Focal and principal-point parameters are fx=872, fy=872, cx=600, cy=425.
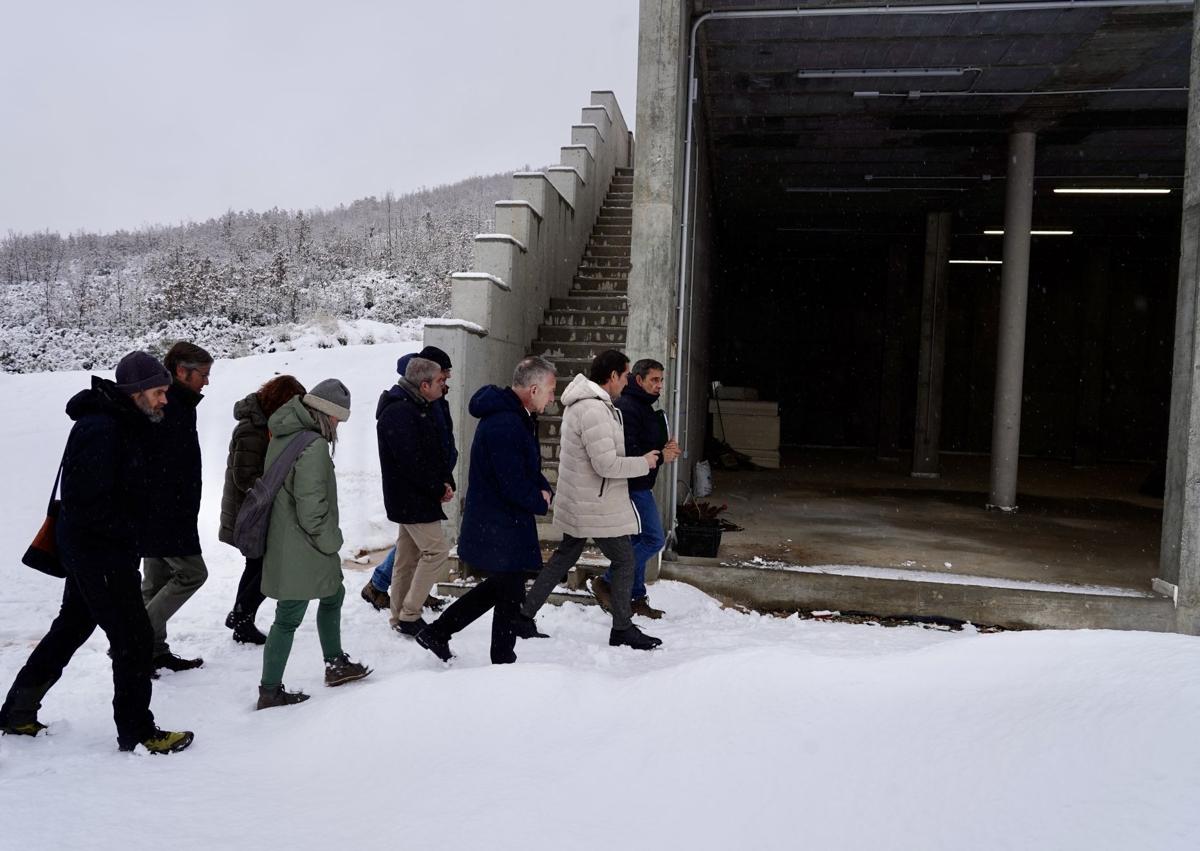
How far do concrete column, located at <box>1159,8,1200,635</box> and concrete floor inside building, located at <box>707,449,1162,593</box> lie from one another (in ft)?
1.32

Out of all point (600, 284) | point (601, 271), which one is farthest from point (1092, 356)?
point (600, 284)

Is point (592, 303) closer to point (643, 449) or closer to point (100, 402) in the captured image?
point (643, 449)

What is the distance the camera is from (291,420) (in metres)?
4.28

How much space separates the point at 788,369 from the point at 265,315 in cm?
1769

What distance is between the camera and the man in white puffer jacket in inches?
194

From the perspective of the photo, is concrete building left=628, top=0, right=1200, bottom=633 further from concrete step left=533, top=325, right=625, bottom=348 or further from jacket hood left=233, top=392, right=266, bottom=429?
jacket hood left=233, top=392, right=266, bottom=429

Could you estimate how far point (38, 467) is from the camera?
1342 centimetres

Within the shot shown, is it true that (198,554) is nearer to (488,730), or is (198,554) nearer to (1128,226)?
(488,730)

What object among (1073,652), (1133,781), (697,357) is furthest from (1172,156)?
(1133,781)

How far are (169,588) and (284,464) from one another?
1.22 m

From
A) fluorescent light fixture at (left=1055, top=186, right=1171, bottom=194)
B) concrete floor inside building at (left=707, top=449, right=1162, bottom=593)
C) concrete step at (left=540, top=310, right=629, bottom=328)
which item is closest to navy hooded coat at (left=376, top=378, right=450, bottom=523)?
concrete floor inside building at (left=707, top=449, right=1162, bottom=593)

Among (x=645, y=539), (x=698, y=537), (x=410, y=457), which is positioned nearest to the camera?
(x=410, y=457)

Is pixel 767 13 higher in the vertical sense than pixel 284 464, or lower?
higher

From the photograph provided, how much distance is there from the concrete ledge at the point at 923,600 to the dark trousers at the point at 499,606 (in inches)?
82.6
